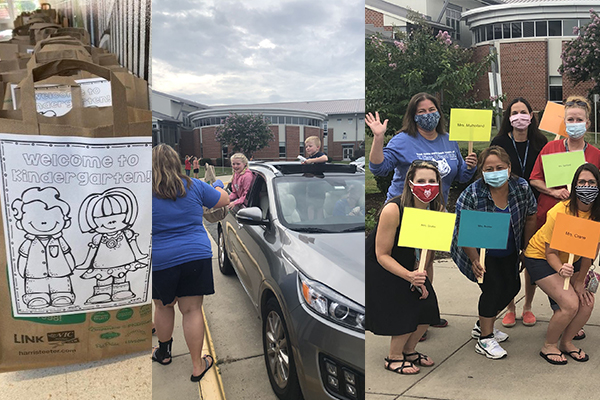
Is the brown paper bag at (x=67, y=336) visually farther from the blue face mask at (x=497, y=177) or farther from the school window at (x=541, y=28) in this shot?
the school window at (x=541, y=28)

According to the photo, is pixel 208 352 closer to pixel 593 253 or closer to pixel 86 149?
pixel 86 149

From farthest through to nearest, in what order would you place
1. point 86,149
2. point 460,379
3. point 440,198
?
point 460,379
point 440,198
point 86,149

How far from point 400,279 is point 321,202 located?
1.12 meters

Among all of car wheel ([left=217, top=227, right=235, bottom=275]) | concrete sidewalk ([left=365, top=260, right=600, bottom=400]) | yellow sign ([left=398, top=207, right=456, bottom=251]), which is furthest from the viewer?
concrete sidewalk ([left=365, top=260, right=600, bottom=400])

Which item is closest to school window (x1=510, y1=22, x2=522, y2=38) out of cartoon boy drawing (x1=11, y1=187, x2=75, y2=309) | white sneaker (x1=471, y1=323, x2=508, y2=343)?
white sneaker (x1=471, y1=323, x2=508, y2=343)

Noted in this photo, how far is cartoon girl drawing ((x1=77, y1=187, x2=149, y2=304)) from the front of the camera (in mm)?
2014

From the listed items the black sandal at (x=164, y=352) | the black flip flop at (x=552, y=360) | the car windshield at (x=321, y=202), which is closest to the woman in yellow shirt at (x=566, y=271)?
the black flip flop at (x=552, y=360)

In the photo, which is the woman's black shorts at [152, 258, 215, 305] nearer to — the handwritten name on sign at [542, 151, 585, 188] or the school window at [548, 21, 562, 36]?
the handwritten name on sign at [542, 151, 585, 188]

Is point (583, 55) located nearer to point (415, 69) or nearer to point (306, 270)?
point (415, 69)

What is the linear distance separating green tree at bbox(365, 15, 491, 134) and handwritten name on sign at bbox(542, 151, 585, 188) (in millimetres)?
601

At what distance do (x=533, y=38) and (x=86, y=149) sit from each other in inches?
96.7

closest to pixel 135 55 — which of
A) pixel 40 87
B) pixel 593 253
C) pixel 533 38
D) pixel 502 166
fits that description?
pixel 40 87

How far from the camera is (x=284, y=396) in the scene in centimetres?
161

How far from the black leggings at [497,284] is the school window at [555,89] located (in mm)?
998
